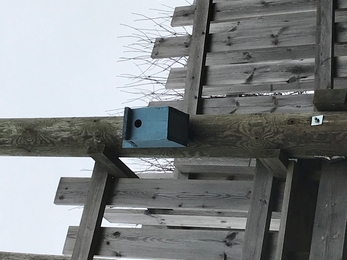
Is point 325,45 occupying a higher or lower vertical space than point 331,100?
higher

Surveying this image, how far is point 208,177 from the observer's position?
372 centimetres

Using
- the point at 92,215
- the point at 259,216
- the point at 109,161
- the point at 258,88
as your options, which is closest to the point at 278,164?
the point at 259,216

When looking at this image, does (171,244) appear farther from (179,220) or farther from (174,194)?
(179,220)

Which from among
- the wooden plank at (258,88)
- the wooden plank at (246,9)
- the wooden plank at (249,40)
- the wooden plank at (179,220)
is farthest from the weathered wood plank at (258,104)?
the wooden plank at (179,220)

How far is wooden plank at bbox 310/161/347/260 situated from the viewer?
8.33 ft

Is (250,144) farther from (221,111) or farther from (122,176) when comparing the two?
(221,111)

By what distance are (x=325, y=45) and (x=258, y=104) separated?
58 centimetres

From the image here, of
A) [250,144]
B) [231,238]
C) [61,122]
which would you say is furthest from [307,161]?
[61,122]

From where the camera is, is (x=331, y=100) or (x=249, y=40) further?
(x=249, y=40)

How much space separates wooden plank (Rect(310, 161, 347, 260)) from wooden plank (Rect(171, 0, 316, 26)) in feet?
5.02

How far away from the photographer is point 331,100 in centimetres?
257

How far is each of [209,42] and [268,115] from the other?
142 centimetres

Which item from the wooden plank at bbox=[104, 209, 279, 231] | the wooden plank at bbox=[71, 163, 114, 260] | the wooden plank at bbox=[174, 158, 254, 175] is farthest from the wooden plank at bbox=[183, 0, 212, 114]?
the wooden plank at bbox=[71, 163, 114, 260]

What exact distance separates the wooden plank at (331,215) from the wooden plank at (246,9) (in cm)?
153
